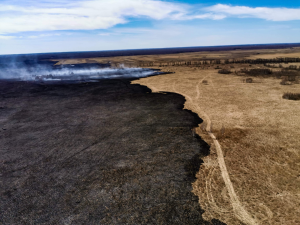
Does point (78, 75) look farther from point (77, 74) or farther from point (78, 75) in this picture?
point (77, 74)

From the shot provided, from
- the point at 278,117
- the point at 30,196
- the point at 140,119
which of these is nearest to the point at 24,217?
the point at 30,196

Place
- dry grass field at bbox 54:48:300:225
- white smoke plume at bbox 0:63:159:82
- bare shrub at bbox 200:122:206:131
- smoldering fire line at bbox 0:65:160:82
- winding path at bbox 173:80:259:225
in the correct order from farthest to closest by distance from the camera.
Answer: smoldering fire line at bbox 0:65:160:82 → white smoke plume at bbox 0:63:159:82 → bare shrub at bbox 200:122:206:131 → dry grass field at bbox 54:48:300:225 → winding path at bbox 173:80:259:225

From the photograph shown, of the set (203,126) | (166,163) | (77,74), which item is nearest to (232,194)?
(166,163)

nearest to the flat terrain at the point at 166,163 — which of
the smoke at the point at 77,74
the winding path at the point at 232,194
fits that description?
the winding path at the point at 232,194

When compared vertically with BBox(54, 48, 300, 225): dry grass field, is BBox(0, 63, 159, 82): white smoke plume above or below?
above

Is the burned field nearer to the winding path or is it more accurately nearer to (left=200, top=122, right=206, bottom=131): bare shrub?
(left=200, top=122, right=206, bottom=131): bare shrub

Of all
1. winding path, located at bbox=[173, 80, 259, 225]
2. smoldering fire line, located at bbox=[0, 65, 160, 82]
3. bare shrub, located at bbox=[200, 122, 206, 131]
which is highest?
smoldering fire line, located at bbox=[0, 65, 160, 82]

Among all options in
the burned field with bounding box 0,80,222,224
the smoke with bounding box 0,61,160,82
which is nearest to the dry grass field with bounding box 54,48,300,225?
the burned field with bounding box 0,80,222,224

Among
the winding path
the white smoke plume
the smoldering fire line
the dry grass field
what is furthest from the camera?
the smoldering fire line

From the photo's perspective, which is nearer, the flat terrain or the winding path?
the winding path
